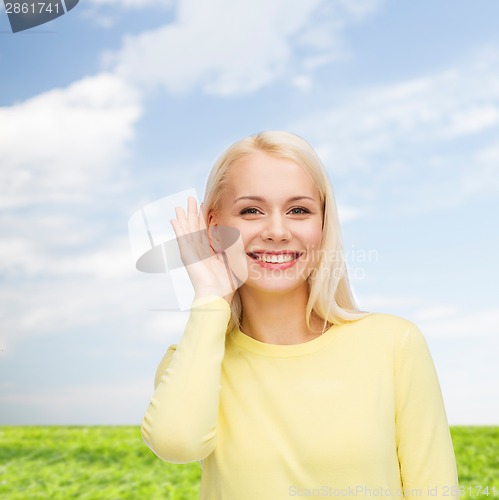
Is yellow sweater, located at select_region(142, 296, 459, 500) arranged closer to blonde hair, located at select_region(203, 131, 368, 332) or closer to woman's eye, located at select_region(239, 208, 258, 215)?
blonde hair, located at select_region(203, 131, 368, 332)

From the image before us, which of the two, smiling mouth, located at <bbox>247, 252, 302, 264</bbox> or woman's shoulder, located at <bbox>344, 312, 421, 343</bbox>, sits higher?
smiling mouth, located at <bbox>247, 252, 302, 264</bbox>

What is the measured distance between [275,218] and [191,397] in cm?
51

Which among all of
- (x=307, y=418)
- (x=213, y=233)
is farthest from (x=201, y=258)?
(x=307, y=418)

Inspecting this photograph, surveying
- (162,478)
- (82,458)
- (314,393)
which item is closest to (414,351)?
(314,393)

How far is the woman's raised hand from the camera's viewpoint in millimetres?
1868

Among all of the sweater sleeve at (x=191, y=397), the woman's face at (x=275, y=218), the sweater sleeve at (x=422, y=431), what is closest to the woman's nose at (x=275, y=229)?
the woman's face at (x=275, y=218)

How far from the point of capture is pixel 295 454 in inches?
68.5

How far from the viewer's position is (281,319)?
6.34 ft

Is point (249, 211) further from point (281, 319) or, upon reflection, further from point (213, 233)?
point (281, 319)

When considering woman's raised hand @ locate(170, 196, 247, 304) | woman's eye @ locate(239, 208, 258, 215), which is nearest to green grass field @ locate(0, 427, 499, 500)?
woman's raised hand @ locate(170, 196, 247, 304)

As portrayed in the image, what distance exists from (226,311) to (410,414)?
542mm

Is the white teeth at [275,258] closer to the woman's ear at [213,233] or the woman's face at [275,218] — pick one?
the woman's face at [275,218]

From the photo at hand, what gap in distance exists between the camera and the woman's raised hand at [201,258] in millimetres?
1868

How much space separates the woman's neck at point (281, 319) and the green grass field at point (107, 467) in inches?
129
